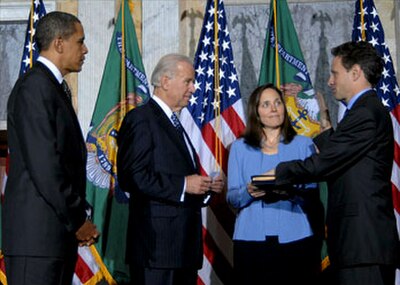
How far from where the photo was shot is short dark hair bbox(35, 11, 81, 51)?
3357 mm

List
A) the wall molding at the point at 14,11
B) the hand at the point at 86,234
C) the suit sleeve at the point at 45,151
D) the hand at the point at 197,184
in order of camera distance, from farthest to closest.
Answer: the wall molding at the point at 14,11 → the hand at the point at 197,184 → the hand at the point at 86,234 → the suit sleeve at the point at 45,151

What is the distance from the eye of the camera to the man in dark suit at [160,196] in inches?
150

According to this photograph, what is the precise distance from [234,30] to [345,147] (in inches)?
147

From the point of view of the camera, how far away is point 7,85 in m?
7.19

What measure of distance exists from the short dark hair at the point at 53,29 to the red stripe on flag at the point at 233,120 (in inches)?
111

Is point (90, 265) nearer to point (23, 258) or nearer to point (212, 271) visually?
point (212, 271)

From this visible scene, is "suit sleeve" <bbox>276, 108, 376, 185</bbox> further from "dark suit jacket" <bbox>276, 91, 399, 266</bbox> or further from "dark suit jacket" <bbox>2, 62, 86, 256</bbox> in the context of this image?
"dark suit jacket" <bbox>2, 62, 86, 256</bbox>

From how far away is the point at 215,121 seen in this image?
19.9 ft

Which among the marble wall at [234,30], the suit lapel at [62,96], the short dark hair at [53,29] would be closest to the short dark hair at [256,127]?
the suit lapel at [62,96]

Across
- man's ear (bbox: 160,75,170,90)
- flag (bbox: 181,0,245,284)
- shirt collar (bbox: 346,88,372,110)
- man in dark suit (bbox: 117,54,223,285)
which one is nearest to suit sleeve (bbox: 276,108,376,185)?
shirt collar (bbox: 346,88,372,110)

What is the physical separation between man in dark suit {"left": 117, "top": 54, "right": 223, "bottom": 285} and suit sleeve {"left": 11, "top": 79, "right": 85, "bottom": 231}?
733 millimetres

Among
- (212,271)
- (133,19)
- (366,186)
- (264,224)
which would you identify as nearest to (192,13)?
(133,19)

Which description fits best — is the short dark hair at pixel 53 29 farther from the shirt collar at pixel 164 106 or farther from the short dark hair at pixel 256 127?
the short dark hair at pixel 256 127

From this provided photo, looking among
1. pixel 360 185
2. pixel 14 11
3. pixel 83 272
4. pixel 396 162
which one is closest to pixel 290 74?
pixel 396 162
